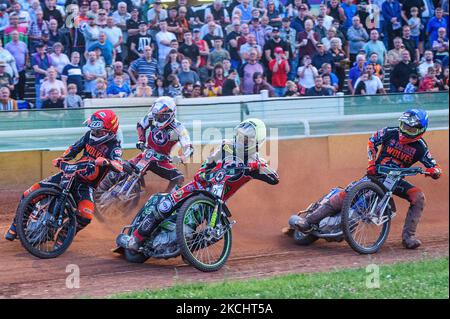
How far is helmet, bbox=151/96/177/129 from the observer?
38.9 ft

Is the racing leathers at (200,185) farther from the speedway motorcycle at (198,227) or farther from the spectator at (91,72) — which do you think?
the spectator at (91,72)

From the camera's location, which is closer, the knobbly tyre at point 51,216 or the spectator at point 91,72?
the knobbly tyre at point 51,216

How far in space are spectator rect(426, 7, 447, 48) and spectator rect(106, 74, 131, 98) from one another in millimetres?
7189

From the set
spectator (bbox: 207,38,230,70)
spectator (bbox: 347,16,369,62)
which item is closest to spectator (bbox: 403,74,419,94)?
spectator (bbox: 347,16,369,62)

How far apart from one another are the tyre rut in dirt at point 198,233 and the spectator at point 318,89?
6.64 metres

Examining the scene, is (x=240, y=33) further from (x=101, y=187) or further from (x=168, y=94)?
(x=101, y=187)

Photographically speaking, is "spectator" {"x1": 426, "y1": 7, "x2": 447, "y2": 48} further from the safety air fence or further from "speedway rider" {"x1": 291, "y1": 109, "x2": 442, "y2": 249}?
"speedway rider" {"x1": 291, "y1": 109, "x2": 442, "y2": 249}

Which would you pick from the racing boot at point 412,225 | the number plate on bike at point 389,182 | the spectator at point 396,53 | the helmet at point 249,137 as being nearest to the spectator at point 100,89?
the helmet at point 249,137

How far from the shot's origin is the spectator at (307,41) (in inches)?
648

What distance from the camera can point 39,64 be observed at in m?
14.0

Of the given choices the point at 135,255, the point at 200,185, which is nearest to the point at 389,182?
the point at 200,185

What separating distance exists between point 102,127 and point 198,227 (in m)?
1.86

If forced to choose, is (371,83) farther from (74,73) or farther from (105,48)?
(74,73)

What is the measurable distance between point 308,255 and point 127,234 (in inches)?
92.7
